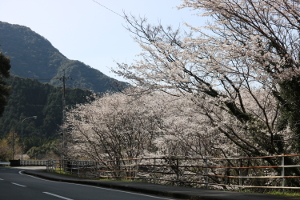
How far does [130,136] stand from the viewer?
2628 cm

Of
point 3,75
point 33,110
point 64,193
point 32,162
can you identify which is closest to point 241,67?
point 64,193

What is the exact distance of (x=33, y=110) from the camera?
106 metres

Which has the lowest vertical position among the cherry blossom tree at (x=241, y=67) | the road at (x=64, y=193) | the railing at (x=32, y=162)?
the railing at (x=32, y=162)

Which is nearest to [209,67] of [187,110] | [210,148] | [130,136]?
[187,110]

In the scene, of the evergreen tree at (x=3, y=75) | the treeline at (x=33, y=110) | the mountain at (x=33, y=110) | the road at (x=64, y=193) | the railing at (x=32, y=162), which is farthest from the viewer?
the mountain at (x=33, y=110)

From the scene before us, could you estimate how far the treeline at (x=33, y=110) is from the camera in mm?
97900

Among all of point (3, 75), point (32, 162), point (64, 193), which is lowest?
point (32, 162)

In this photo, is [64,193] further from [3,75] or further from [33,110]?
[33,110]

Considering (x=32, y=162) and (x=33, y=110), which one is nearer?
(x=32, y=162)

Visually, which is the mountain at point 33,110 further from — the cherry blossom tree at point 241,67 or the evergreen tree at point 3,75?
the cherry blossom tree at point 241,67

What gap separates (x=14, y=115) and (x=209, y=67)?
98.8 m

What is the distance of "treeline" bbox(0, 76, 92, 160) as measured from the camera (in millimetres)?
97900

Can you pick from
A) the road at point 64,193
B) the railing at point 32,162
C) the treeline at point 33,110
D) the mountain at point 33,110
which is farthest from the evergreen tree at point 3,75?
the mountain at point 33,110

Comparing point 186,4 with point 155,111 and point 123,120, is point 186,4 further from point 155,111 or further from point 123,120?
point 123,120
